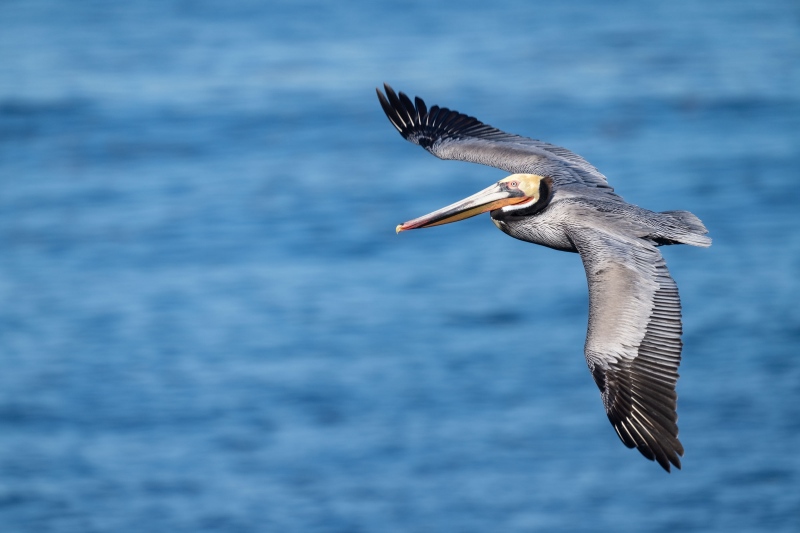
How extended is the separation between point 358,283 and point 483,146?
1448cm

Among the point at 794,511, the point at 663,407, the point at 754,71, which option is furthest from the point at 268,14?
the point at 663,407

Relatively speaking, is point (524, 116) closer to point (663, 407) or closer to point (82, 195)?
point (82, 195)

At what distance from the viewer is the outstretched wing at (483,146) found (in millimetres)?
13672

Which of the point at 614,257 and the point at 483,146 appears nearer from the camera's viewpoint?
the point at 614,257

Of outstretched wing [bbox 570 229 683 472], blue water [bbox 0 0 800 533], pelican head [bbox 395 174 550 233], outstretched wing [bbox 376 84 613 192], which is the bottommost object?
outstretched wing [bbox 570 229 683 472]

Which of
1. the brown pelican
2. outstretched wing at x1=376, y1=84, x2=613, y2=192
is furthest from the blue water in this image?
the brown pelican

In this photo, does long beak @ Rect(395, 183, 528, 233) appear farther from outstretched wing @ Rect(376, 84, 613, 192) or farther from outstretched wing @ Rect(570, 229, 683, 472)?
outstretched wing @ Rect(570, 229, 683, 472)

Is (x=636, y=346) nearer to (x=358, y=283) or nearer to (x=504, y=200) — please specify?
(x=504, y=200)

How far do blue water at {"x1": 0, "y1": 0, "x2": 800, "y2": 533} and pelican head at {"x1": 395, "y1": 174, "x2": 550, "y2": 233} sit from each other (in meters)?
11.2

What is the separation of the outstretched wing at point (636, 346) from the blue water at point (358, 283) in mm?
12454

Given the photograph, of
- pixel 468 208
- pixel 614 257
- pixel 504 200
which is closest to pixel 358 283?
pixel 468 208

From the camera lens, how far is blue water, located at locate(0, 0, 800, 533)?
24.3 m

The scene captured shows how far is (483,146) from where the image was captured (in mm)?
14344

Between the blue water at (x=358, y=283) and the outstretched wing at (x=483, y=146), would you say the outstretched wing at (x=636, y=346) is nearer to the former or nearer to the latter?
the outstretched wing at (x=483, y=146)
